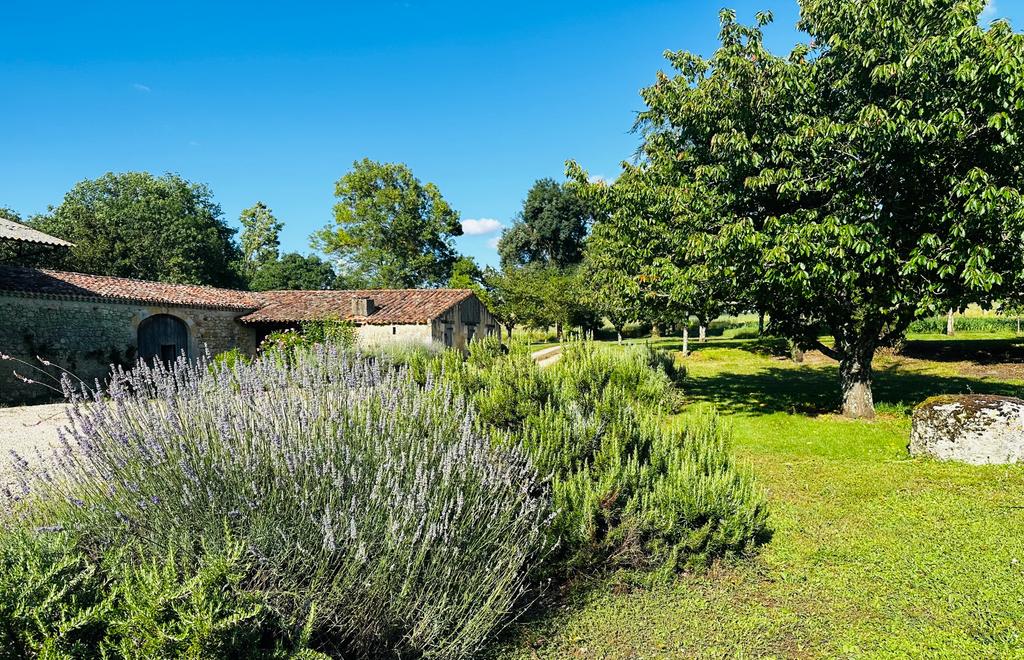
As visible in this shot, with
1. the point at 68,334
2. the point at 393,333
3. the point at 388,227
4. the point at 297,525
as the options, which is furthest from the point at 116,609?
the point at 388,227

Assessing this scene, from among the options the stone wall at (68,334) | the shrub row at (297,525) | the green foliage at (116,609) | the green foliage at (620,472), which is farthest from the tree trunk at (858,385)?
the stone wall at (68,334)

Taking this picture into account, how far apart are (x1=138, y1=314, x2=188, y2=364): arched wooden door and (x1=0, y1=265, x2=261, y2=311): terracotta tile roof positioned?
29.5 inches

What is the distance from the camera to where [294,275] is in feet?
157

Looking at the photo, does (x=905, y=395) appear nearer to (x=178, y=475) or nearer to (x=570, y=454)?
(x=570, y=454)

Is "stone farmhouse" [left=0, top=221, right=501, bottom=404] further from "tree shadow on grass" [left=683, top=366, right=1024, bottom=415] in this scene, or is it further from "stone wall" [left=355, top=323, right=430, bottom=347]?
"tree shadow on grass" [left=683, top=366, right=1024, bottom=415]

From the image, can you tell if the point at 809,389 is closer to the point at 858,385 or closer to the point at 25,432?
the point at 858,385

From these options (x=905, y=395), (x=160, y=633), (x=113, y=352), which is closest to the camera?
(x=160, y=633)

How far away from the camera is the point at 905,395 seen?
43.9 feet

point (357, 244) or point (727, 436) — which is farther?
point (357, 244)

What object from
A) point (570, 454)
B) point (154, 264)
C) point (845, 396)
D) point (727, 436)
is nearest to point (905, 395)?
point (845, 396)

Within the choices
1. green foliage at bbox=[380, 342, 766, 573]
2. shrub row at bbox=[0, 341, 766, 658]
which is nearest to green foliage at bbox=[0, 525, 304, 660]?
shrub row at bbox=[0, 341, 766, 658]

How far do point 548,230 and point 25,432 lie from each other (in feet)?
151

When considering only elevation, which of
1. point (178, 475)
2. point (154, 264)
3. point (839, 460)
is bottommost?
point (839, 460)

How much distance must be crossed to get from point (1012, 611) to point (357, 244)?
44945 mm
